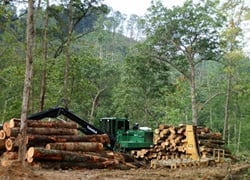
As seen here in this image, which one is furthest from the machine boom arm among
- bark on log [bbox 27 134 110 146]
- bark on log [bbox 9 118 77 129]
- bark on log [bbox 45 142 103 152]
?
bark on log [bbox 45 142 103 152]

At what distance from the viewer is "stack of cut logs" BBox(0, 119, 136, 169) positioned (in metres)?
15.2

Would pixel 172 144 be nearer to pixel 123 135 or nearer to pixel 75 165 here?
pixel 123 135

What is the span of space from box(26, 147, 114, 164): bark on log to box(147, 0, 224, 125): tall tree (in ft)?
51.5

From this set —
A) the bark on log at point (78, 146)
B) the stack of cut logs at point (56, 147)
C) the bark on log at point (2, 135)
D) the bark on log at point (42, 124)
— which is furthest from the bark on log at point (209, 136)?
the bark on log at point (2, 135)

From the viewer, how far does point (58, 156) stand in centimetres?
1532

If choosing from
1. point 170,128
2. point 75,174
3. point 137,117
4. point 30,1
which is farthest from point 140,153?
point 137,117

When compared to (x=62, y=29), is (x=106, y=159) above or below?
below

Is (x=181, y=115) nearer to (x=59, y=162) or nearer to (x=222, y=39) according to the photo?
(x=222, y=39)

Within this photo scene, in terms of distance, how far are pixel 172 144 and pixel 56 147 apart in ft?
23.9

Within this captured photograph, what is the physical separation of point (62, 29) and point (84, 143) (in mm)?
15218

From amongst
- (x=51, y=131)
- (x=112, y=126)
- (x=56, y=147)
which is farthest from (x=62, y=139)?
(x=112, y=126)

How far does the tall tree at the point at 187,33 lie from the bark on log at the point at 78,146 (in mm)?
14527

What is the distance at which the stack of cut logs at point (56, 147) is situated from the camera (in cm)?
1523

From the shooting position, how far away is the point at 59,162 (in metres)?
15.5
